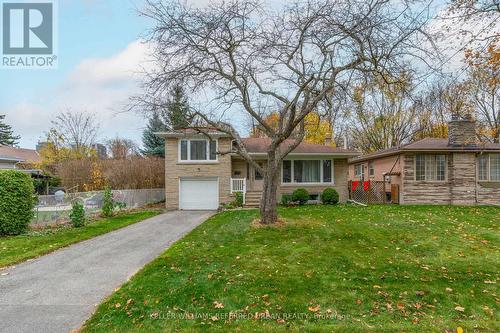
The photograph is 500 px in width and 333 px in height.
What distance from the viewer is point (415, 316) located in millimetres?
4191

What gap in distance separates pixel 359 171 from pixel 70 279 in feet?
73.6

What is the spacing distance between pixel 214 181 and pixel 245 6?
10.4 meters

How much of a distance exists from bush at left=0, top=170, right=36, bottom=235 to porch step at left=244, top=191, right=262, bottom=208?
32.7 ft

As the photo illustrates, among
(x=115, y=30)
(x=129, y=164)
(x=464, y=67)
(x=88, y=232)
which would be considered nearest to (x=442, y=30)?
(x=464, y=67)

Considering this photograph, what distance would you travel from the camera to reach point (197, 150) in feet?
59.1

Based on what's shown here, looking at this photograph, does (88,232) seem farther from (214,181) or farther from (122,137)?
(122,137)

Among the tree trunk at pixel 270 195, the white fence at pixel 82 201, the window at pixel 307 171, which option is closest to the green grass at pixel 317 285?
the tree trunk at pixel 270 195

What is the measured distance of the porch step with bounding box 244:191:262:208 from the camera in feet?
56.7

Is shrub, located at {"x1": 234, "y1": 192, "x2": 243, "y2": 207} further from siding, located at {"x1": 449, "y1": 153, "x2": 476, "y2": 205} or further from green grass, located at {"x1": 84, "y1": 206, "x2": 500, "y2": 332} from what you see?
siding, located at {"x1": 449, "y1": 153, "x2": 476, "y2": 205}

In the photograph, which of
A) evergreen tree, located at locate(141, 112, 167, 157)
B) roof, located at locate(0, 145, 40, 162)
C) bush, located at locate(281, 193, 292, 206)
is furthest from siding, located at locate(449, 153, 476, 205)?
roof, located at locate(0, 145, 40, 162)

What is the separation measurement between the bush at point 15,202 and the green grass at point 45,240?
0.49 meters

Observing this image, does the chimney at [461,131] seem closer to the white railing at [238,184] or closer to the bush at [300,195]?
the bush at [300,195]

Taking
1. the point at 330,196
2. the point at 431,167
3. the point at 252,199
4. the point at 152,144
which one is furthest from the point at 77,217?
the point at 431,167

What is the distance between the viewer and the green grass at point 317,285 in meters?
4.06
